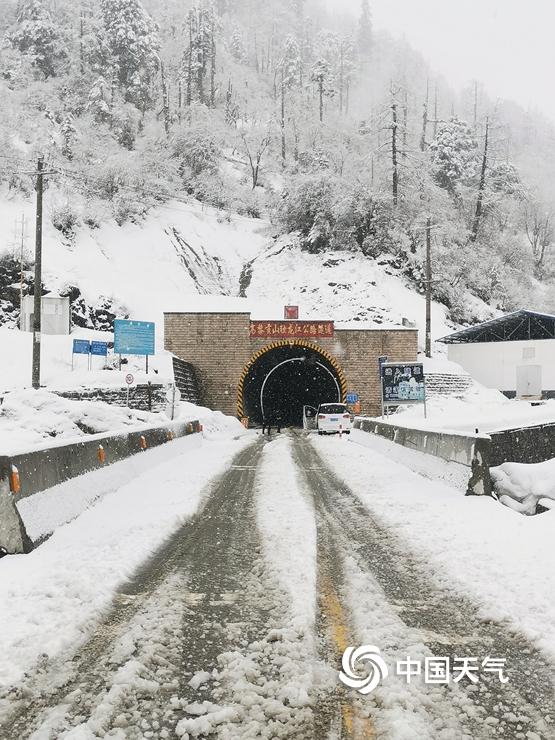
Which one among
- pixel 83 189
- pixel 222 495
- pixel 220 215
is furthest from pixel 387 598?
pixel 220 215

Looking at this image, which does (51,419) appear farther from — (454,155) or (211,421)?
(454,155)

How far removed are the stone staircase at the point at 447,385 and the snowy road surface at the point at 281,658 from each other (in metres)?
31.6

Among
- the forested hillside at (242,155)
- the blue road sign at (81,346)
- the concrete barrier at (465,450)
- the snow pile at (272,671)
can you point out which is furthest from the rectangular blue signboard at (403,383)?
the forested hillside at (242,155)

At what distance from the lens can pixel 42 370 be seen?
2828cm

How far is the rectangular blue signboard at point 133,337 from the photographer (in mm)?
27219

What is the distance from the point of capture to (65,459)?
668 cm

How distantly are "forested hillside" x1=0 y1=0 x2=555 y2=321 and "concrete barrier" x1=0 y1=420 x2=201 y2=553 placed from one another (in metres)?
33.4

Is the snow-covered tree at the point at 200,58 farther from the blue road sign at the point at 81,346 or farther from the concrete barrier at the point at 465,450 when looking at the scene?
the concrete barrier at the point at 465,450

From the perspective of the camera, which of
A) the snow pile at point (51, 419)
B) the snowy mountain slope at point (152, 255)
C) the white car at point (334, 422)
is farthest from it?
the snowy mountain slope at point (152, 255)

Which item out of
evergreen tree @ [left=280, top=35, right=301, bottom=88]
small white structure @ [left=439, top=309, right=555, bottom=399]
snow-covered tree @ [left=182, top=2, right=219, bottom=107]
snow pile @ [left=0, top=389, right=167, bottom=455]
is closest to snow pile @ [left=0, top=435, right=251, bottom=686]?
snow pile @ [left=0, top=389, right=167, bottom=455]

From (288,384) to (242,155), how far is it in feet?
131

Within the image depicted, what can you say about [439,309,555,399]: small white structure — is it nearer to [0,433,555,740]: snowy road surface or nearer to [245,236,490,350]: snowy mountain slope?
[245,236,490,350]: snowy mountain slope

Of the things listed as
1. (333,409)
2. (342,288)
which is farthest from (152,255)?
(333,409)

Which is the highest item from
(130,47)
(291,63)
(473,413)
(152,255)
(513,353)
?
(291,63)
